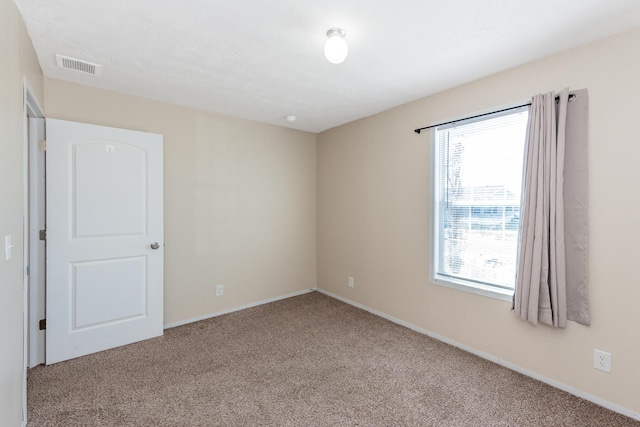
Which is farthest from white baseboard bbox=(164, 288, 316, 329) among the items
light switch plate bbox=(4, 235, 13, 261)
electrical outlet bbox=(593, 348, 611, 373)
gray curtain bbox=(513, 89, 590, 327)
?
electrical outlet bbox=(593, 348, 611, 373)

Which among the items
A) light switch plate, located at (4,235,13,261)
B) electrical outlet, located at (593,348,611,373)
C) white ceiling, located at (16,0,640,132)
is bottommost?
electrical outlet, located at (593,348,611,373)

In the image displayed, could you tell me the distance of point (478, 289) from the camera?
2.70 m

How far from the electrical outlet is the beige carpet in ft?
0.88

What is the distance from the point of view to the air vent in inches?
91.2

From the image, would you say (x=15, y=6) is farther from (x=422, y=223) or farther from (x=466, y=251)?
(x=466, y=251)

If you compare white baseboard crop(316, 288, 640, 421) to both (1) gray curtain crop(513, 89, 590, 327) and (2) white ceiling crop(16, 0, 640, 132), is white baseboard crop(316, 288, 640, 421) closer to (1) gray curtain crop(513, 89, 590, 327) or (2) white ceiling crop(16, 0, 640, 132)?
(1) gray curtain crop(513, 89, 590, 327)

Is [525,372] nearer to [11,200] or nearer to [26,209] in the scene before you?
[11,200]

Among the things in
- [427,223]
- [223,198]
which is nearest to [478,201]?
[427,223]

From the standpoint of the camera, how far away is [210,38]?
2023mm

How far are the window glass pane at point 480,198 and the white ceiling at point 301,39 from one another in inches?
19.9

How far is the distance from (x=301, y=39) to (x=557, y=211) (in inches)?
84.4

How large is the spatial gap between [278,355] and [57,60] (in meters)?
2.98

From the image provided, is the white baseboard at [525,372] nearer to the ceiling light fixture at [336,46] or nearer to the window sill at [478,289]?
the window sill at [478,289]

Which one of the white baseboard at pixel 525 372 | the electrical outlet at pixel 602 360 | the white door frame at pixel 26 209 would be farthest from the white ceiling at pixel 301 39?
the white baseboard at pixel 525 372
